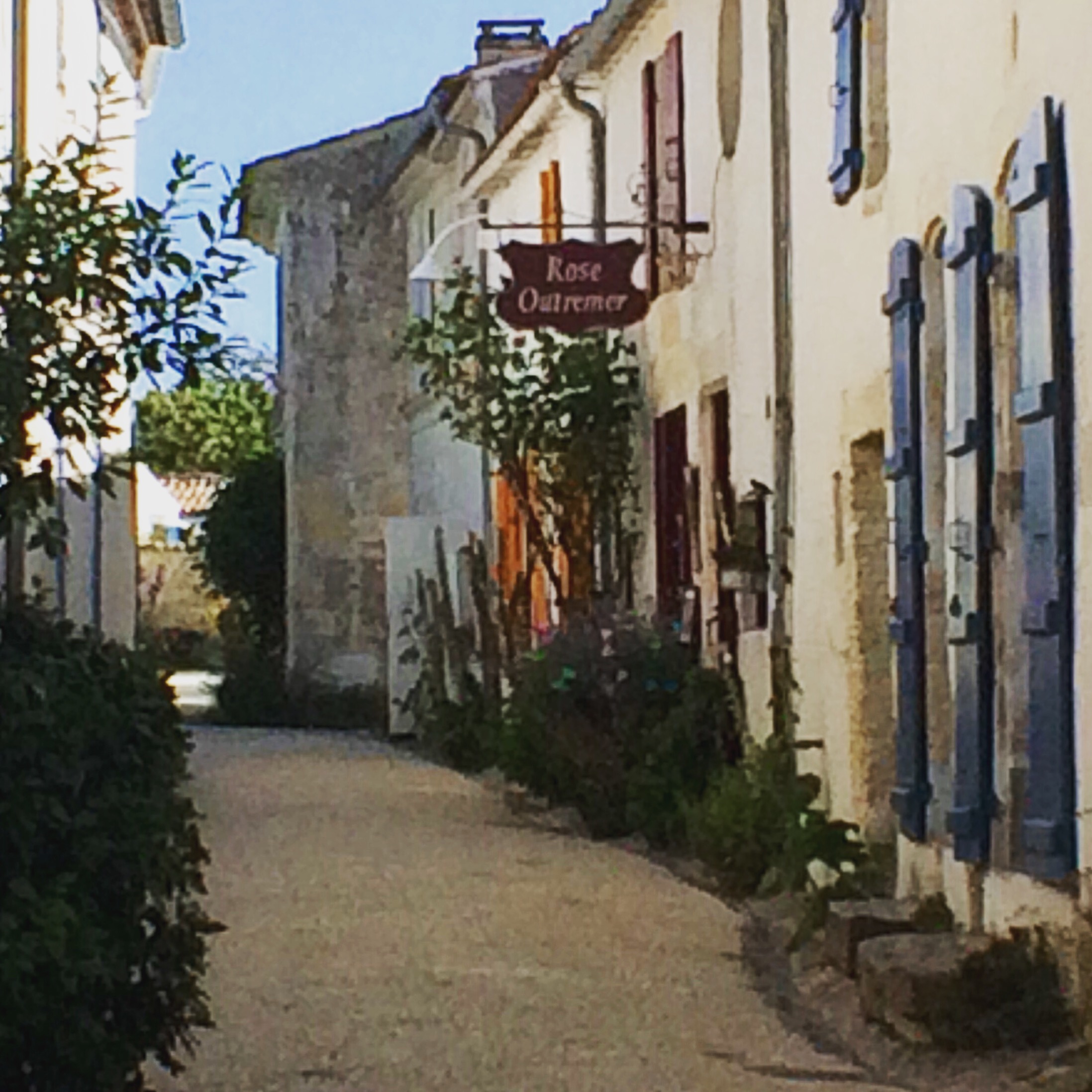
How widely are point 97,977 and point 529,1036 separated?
2.83 meters

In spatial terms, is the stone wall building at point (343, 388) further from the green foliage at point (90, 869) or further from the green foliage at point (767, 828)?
the green foliage at point (90, 869)

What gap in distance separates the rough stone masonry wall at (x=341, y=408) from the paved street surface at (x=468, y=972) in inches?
460

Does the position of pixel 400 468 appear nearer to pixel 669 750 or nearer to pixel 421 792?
pixel 421 792

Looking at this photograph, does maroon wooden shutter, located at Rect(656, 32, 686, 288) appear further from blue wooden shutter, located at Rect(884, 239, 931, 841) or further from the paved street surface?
blue wooden shutter, located at Rect(884, 239, 931, 841)

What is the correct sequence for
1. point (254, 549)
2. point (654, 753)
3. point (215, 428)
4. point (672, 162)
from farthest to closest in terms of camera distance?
point (215, 428) → point (254, 549) → point (672, 162) → point (654, 753)

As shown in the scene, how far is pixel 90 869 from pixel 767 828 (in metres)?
6.30

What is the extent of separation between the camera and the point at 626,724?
42.5 feet

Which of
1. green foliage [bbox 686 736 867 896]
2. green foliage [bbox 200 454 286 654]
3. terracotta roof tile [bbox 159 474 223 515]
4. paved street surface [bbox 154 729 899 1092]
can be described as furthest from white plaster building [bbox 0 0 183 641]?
terracotta roof tile [bbox 159 474 223 515]

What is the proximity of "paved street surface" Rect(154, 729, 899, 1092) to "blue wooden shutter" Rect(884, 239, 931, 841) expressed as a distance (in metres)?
0.86

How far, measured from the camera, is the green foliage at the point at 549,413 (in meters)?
15.3

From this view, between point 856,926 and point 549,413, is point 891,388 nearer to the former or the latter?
point 856,926

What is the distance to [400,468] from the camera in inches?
1031

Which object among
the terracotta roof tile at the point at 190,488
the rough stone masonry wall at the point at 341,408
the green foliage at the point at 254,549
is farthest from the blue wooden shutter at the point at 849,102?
the terracotta roof tile at the point at 190,488

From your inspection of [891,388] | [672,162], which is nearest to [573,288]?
[672,162]
